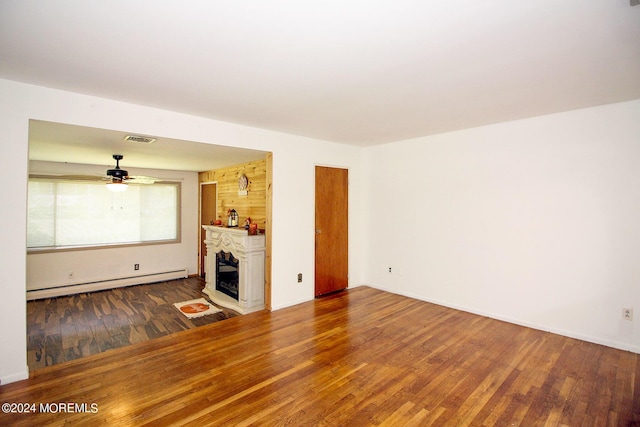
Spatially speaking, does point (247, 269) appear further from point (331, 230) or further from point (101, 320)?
point (101, 320)

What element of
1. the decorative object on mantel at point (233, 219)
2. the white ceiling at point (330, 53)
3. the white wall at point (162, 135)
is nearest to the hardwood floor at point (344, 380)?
the white wall at point (162, 135)

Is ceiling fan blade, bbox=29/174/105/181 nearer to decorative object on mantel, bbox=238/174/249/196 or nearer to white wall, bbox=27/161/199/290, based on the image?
white wall, bbox=27/161/199/290

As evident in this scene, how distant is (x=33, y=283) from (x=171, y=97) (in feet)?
15.0

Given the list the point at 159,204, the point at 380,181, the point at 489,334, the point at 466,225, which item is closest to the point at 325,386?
the point at 489,334

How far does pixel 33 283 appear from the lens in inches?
195

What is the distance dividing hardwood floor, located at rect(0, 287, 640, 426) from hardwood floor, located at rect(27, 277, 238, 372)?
0.31 meters

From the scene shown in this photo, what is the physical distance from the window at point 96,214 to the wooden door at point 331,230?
11.6 ft

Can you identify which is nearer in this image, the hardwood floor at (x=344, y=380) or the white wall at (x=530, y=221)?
the hardwood floor at (x=344, y=380)

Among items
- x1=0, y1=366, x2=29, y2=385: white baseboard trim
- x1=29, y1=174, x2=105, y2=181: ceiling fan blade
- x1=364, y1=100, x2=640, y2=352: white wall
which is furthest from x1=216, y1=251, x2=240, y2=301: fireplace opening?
x1=364, y1=100, x2=640, y2=352: white wall

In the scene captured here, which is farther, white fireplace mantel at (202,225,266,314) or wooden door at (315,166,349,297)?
wooden door at (315,166,349,297)

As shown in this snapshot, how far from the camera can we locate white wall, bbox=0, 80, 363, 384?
2.48m

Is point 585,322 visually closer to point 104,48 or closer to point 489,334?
point 489,334

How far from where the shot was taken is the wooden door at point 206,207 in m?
6.39

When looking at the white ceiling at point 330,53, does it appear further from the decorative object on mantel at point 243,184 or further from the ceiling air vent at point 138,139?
the decorative object on mantel at point 243,184
